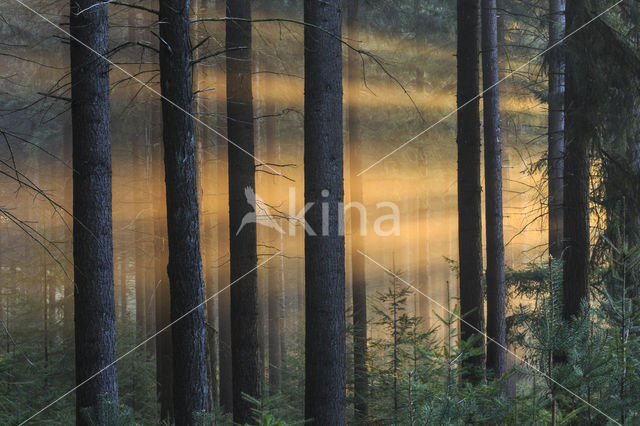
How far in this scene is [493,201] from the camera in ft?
36.6

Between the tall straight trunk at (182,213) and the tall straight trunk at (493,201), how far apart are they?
6.75 metres

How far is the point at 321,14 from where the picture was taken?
21.9 feet

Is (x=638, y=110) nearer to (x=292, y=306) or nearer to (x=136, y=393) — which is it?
(x=136, y=393)

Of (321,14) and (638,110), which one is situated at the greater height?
(321,14)

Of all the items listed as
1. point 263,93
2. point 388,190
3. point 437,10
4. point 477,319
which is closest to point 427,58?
point 437,10

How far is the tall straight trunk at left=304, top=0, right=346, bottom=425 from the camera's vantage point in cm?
659

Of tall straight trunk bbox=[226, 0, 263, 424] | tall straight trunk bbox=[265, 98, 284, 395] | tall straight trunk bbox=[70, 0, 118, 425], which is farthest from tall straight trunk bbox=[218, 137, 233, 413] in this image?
tall straight trunk bbox=[70, 0, 118, 425]

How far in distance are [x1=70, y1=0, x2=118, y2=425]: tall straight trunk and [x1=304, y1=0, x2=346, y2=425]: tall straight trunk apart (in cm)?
233

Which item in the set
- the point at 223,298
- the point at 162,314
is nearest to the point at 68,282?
the point at 162,314

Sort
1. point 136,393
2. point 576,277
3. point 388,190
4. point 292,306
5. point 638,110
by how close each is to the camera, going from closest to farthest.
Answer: point 576,277 < point 638,110 < point 136,393 < point 388,190 < point 292,306

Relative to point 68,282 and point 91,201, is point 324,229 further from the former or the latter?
point 68,282

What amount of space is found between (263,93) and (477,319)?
50.3ft

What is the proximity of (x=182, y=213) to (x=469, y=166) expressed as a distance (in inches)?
221

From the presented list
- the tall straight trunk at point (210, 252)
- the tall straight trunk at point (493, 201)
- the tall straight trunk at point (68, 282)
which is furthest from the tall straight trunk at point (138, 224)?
the tall straight trunk at point (493, 201)
